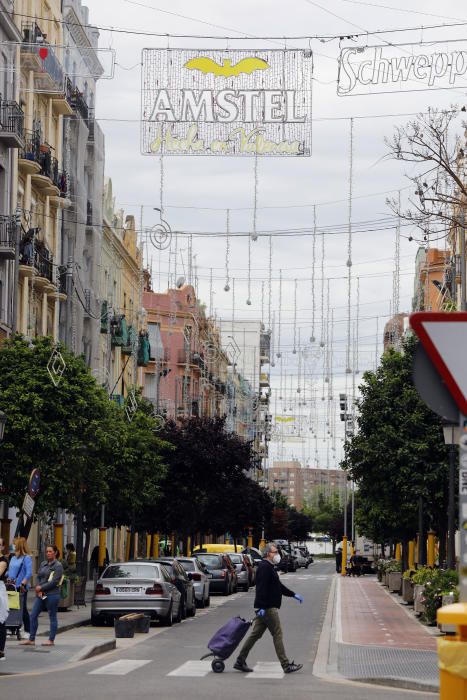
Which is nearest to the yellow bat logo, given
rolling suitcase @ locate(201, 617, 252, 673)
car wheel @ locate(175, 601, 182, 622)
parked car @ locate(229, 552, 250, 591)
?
rolling suitcase @ locate(201, 617, 252, 673)

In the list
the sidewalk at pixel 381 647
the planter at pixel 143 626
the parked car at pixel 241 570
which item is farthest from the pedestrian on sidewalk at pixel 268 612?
the parked car at pixel 241 570

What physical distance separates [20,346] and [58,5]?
68.6 feet

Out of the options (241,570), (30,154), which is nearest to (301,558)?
(241,570)

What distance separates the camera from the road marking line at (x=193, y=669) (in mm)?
19047

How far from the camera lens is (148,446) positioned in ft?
148

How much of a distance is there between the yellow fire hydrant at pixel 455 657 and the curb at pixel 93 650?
13345 mm

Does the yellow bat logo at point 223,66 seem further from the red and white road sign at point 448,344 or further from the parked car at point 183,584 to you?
the parked car at point 183,584

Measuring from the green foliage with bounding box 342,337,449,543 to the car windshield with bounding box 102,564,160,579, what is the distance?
41.1 ft

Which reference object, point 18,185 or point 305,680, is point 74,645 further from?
point 18,185

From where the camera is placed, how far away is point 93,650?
72.8 feet

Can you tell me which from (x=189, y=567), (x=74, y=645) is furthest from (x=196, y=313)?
(x=74, y=645)

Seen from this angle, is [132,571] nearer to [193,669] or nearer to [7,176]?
[193,669]

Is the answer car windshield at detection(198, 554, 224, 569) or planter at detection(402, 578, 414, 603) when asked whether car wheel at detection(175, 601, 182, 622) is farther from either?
car windshield at detection(198, 554, 224, 569)

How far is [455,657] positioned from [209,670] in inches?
501
